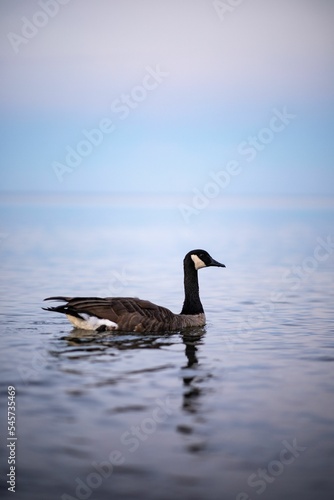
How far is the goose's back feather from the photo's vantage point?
13.9m

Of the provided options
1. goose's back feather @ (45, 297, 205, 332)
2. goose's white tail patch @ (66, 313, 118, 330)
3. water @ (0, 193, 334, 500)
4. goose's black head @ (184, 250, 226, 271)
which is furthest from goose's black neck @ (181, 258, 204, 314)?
goose's white tail patch @ (66, 313, 118, 330)

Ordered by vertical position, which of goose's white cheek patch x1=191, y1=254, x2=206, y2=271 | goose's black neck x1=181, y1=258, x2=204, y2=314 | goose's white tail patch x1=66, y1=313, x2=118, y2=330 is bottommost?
goose's white tail patch x1=66, y1=313, x2=118, y2=330

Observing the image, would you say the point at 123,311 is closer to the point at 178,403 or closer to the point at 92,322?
the point at 92,322

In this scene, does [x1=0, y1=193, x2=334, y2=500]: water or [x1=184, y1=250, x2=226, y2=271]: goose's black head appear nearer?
[x1=0, y1=193, x2=334, y2=500]: water

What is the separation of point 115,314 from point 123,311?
17 cm

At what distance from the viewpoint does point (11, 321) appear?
15617mm

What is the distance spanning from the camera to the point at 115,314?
14.2 meters

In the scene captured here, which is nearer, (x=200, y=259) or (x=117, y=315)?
(x=117, y=315)

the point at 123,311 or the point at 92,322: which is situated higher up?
the point at 123,311

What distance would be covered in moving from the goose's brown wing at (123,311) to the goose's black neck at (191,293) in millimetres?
1206

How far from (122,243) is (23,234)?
274 inches

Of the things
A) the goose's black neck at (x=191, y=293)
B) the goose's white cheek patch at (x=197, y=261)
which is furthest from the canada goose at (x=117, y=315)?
the goose's white cheek patch at (x=197, y=261)

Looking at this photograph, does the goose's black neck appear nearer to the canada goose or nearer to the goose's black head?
the goose's black head

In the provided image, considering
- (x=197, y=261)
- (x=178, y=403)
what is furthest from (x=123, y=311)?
(x=178, y=403)
